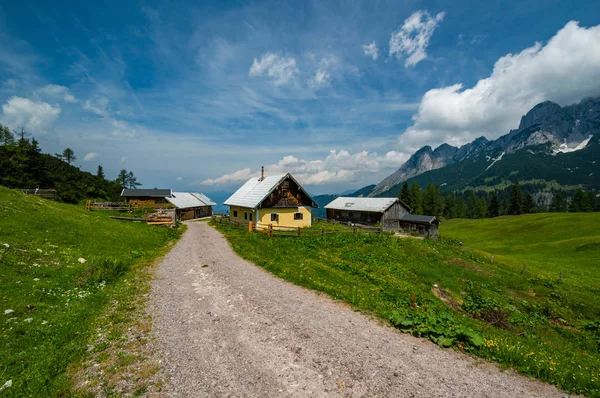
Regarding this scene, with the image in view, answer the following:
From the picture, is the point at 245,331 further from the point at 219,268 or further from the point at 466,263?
the point at 466,263

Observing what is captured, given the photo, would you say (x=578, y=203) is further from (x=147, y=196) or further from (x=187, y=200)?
(x=147, y=196)

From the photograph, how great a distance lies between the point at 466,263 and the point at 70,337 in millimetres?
31017

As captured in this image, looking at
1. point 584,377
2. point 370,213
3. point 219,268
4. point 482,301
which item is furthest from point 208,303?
point 370,213

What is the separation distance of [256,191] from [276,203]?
4.34 meters

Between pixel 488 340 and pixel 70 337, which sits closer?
pixel 70 337

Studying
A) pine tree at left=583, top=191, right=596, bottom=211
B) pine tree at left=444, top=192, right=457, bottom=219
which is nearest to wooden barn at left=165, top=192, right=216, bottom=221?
pine tree at left=444, top=192, right=457, bottom=219

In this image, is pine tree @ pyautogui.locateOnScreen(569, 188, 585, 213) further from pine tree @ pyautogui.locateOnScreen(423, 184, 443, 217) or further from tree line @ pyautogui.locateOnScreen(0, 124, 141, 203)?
tree line @ pyautogui.locateOnScreen(0, 124, 141, 203)

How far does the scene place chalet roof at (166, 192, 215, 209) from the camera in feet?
201

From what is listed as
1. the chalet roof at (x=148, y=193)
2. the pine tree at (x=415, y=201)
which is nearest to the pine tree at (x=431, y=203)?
the pine tree at (x=415, y=201)

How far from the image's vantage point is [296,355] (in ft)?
25.4

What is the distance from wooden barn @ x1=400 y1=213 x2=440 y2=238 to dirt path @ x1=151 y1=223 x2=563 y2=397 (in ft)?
177

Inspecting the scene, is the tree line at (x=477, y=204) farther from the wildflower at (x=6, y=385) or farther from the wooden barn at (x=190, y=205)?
the wildflower at (x=6, y=385)

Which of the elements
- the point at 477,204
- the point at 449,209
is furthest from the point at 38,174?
the point at 477,204

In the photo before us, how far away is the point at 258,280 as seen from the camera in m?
15.0
